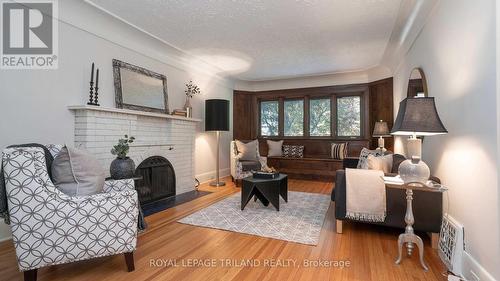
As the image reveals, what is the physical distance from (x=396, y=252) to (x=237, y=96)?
196 inches

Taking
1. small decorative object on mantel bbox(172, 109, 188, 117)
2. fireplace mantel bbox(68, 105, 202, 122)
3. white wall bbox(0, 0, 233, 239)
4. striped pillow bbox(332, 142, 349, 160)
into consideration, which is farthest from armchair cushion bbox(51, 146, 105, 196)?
striped pillow bbox(332, 142, 349, 160)

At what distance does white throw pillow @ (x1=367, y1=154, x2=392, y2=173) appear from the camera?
8.93 feet

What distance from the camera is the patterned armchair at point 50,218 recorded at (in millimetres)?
1499

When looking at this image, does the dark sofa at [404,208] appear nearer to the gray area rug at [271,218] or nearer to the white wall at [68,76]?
the gray area rug at [271,218]

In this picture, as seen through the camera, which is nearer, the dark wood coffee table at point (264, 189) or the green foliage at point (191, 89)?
the dark wood coffee table at point (264, 189)

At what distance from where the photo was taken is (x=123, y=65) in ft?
11.0

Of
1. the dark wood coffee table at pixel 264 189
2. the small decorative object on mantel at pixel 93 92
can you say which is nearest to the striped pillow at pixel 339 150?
the dark wood coffee table at pixel 264 189

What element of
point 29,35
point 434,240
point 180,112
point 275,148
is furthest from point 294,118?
point 29,35

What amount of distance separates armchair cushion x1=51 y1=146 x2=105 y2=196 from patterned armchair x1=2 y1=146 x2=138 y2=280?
85 millimetres

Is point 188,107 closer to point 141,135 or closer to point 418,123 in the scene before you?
point 141,135

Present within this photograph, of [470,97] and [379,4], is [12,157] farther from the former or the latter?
[379,4]

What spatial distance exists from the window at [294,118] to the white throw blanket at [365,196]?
3.89 metres

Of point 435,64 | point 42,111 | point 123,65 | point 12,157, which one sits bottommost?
point 12,157

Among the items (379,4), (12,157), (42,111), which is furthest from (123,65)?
(379,4)
